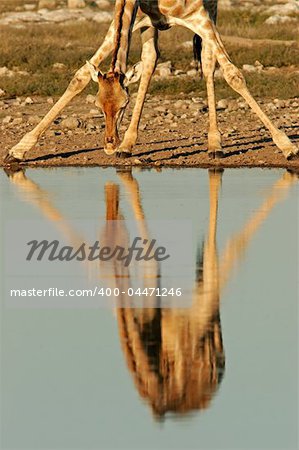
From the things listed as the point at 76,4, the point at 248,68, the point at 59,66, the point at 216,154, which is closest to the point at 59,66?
the point at 59,66

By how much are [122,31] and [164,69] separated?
13222mm

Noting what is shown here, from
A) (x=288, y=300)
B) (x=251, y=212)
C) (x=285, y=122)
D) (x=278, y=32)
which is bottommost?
(x=288, y=300)

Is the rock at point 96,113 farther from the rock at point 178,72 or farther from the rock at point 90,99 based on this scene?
the rock at point 178,72

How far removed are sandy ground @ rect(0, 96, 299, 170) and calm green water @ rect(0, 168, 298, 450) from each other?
4141mm

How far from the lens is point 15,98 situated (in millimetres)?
24188

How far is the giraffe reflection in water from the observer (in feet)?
23.7

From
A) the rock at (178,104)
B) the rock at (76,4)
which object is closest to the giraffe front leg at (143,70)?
the rock at (178,104)

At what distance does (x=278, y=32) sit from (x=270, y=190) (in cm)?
2516

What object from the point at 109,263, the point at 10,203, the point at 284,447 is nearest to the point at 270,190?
the point at 10,203

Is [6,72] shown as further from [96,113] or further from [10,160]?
[10,160]

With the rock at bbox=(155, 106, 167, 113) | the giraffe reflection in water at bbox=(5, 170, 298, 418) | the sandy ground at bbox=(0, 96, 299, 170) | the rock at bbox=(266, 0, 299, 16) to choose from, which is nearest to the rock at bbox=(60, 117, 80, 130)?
the sandy ground at bbox=(0, 96, 299, 170)

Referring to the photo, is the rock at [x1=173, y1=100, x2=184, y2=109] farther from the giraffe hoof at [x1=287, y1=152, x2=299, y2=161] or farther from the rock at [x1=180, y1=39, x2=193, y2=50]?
the rock at [x1=180, y1=39, x2=193, y2=50]

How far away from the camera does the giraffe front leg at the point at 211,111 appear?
52.4ft

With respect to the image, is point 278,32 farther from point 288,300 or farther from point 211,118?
point 288,300
